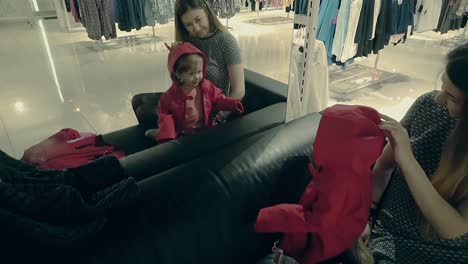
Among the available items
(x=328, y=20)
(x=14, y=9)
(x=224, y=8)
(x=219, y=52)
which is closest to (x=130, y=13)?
(x=224, y=8)

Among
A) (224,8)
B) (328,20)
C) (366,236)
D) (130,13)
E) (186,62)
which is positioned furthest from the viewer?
(224,8)

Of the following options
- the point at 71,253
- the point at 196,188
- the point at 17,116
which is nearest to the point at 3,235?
the point at 71,253

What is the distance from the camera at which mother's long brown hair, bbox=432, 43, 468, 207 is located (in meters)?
0.76

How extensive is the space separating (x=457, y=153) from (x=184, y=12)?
4.60 feet

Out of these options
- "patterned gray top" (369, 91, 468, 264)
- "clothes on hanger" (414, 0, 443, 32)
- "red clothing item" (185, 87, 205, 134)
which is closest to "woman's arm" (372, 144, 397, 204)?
"patterned gray top" (369, 91, 468, 264)

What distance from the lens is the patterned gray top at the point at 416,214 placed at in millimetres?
846

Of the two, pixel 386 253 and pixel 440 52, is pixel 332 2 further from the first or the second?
pixel 440 52

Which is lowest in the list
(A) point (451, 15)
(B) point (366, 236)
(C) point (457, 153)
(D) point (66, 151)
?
(B) point (366, 236)

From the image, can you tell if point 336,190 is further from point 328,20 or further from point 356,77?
point 356,77

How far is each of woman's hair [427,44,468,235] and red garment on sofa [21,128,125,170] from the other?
50.4 inches

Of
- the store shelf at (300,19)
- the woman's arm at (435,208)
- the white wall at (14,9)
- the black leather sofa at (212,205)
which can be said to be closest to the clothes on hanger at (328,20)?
the store shelf at (300,19)

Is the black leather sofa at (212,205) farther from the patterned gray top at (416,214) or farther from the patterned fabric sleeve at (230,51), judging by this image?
the patterned fabric sleeve at (230,51)

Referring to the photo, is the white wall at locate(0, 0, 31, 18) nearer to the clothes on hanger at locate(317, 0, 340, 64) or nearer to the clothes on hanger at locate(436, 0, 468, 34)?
the clothes on hanger at locate(317, 0, 340, 64)

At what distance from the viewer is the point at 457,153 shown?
0.79m
